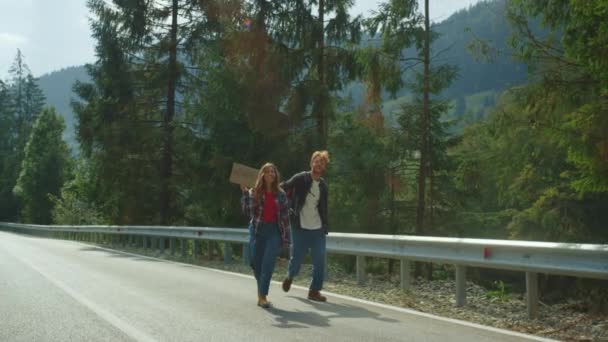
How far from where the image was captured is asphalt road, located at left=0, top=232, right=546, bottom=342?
5.83 meters

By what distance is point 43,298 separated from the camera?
805 cm

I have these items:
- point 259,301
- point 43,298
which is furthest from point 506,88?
point 43,298

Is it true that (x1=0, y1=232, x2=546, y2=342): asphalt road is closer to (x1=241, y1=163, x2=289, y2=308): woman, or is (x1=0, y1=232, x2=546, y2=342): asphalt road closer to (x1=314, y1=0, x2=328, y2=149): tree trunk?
(x1=241, y1=163, x2=289, y2=308): woman

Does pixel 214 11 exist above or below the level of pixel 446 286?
above

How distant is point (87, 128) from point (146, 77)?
3288mm

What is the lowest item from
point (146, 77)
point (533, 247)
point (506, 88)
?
point (533, 247)

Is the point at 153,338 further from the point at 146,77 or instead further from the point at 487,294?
the point at 146,77

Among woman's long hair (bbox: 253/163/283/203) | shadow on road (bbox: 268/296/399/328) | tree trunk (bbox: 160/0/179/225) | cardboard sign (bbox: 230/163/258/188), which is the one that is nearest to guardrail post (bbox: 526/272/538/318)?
shadow on road (bbox: 268/296/399/328)

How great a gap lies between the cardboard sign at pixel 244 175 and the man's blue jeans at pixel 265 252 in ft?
2.44

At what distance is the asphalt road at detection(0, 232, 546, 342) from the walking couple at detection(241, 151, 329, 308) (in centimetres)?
38

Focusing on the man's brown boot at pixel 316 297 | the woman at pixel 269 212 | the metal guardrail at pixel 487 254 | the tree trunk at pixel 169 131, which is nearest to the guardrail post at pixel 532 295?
the metal guardrail at pixel 487 254

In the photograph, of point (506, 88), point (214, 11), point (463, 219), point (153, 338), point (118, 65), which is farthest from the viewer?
point (118, 65)

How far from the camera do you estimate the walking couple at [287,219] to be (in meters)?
7.89

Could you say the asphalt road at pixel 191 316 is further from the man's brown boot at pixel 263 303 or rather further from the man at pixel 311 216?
the man at pixel 311 216
